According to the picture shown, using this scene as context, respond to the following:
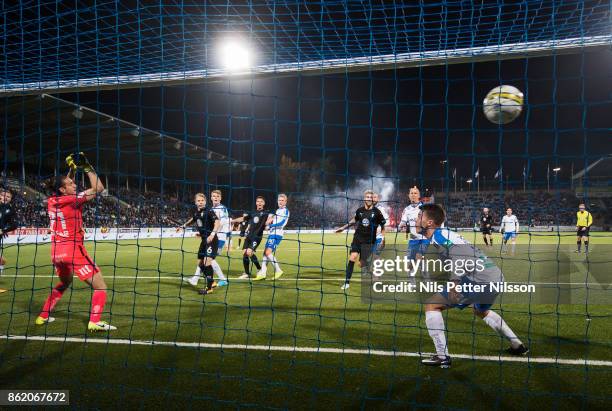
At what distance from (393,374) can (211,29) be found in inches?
214

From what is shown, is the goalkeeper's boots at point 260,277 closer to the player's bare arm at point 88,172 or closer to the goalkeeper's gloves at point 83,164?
the player's bare arm at point 88,172

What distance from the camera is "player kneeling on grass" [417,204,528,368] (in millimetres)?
4004

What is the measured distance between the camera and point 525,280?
8.80m

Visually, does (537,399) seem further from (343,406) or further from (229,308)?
(229,308)

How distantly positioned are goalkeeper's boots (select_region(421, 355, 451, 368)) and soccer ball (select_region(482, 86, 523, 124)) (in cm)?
288

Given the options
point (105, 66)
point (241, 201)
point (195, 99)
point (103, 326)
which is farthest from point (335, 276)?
point (241, 201)

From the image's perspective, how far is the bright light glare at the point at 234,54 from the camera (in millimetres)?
5838

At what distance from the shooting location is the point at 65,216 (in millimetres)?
5102

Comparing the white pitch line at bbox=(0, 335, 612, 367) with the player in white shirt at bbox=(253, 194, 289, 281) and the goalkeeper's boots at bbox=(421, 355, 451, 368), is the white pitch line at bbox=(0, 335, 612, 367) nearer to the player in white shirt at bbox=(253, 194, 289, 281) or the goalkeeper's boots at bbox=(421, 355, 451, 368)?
the goalkeeper's boots at bbox=(421, 355, 451, 368)

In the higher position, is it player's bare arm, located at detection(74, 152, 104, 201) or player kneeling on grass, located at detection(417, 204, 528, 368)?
player's bare arm, located at detection(74, 152, 104, 201)

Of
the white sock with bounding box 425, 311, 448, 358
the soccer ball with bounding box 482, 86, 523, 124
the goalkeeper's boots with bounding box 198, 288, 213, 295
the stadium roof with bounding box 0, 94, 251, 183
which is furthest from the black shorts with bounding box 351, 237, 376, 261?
the stadium roof with bounding box 0, 94, 251, 183

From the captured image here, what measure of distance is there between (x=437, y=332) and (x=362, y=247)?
4428mm

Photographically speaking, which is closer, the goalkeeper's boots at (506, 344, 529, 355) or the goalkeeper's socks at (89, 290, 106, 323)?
the goalkeeper's boots at (506, 344, 529, 355)

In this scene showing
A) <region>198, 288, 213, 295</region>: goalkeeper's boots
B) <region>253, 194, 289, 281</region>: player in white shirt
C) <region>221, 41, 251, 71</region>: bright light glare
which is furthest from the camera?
<region>253, 194, 289, 281</region>: player in white shirt
